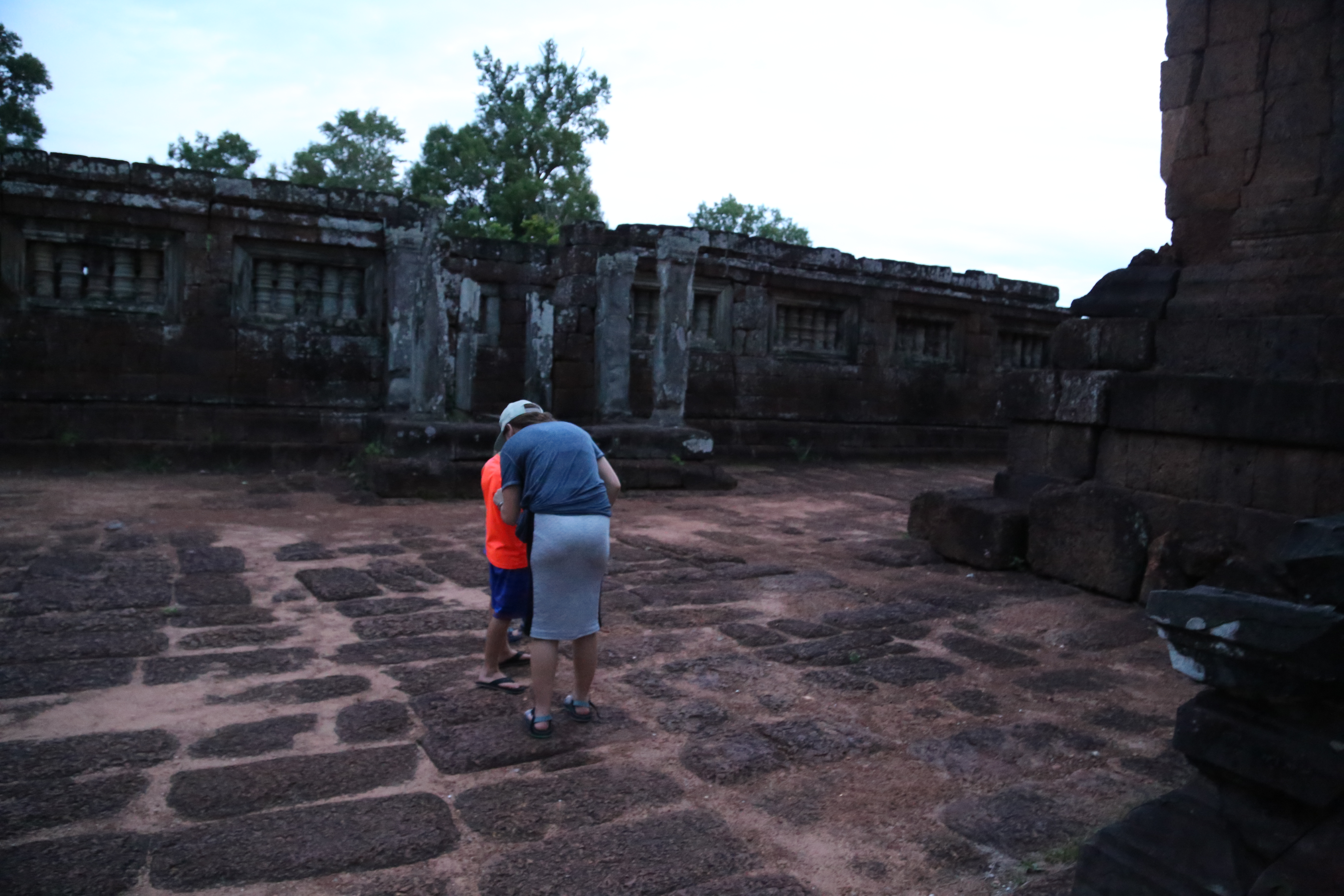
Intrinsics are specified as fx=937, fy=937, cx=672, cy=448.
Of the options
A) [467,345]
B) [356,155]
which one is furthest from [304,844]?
[356,155]

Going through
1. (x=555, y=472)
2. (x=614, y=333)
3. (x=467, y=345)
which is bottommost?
(x=555, y=472)

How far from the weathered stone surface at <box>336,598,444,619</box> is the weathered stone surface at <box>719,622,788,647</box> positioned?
5.04 ft

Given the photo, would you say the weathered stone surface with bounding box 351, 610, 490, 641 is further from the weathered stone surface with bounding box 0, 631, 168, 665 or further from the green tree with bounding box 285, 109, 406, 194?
the green tree with bounding box 285, 109, 406, 194

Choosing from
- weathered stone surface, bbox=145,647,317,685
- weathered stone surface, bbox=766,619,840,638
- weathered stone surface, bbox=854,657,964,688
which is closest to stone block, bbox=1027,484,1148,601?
weathered stone surface, bbox=854,657,964,688

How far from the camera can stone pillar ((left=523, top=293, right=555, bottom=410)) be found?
11.1 metres

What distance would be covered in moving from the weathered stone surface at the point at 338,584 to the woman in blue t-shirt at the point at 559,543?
6.43 ft

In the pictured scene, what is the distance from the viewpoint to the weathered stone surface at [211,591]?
4801 mm

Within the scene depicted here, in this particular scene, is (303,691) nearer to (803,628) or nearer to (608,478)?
(608,478)

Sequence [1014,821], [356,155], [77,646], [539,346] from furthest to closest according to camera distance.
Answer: [356,155], [539,346], [77,646], [1014,821]

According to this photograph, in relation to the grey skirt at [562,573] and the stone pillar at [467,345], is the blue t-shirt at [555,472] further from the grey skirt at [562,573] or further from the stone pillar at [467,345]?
the stone pillar at [467,345]

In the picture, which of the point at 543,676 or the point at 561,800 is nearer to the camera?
the point at 561,800

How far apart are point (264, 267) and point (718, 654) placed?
7728 mm

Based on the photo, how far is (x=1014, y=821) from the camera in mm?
2758

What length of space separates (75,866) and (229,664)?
161 centimetres
